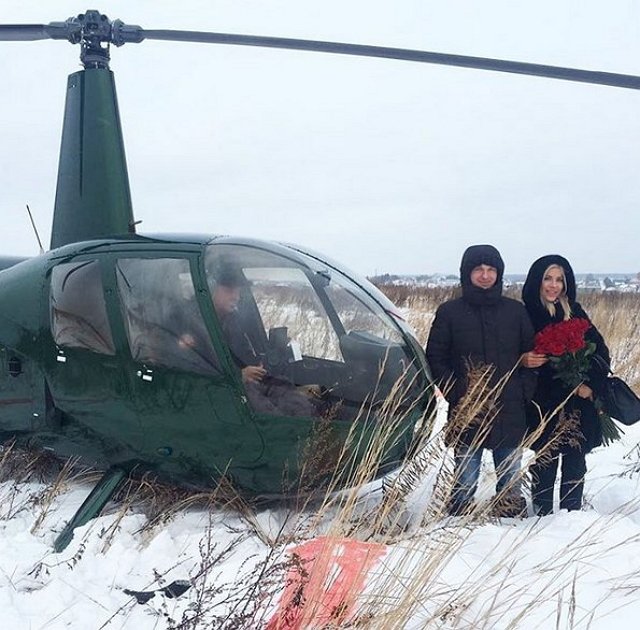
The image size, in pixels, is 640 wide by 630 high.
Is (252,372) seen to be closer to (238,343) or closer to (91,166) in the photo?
(238,343)

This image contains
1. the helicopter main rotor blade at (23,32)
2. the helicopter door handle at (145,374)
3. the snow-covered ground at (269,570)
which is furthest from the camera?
the helicopter main rotor blade at (23,32)

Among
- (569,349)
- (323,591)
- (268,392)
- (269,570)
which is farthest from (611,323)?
(269,570)

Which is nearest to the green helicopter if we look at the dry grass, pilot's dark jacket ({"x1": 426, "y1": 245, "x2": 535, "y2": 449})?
pilot's dark jacket ({"x1": 426, "y1": 245, "x2": 535, "y2": 449})

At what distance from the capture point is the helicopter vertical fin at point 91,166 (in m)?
5.27

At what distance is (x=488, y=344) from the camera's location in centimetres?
358

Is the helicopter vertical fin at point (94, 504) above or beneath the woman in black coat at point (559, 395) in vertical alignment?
beneath

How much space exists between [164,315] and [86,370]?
55cm

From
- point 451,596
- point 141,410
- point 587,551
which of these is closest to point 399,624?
point 451,596

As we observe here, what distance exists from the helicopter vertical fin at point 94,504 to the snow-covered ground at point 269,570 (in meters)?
0.06

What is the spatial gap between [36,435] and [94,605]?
1.43m

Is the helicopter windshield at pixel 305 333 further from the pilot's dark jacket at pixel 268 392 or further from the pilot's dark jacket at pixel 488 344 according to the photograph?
the pilot's dark jacket at pixel 488 344

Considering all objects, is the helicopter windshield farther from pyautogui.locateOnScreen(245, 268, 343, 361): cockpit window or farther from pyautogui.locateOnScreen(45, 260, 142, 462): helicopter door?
pyautogui.locateOnScreen(45, 260, 142, 462): helicopter door

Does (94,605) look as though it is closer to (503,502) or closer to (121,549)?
(121,549)

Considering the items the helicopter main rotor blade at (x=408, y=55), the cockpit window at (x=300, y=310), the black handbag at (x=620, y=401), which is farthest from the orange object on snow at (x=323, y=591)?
the helicopter main rotor blade at (x=408, y=55)
